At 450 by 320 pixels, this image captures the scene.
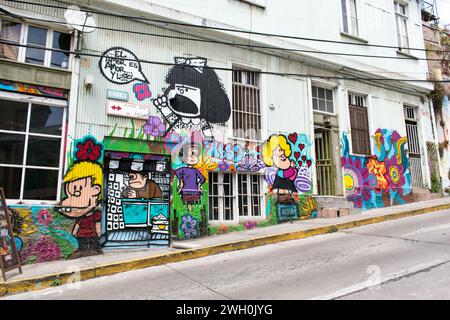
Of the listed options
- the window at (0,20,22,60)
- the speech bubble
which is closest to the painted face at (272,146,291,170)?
the speech bubble

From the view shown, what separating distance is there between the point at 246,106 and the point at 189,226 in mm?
4197

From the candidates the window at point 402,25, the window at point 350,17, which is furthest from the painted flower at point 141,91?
the window at point 402,25

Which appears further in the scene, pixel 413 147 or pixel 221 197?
pixel 413 147

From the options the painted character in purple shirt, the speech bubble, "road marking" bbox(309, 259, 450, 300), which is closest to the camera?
"road marking" bbox(309, 259, 450, 300)

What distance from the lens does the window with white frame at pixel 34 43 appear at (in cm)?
801

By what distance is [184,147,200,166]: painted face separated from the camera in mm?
9797

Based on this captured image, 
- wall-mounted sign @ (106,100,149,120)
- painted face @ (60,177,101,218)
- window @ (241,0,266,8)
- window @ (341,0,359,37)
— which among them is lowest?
painted face @ (60,177,101,218)

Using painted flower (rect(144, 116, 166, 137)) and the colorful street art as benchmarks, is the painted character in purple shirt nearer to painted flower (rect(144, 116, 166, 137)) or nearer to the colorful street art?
painted flower (rect(144, 116, 166, 137))

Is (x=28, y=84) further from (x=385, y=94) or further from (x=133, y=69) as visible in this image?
(x=385, y=94)

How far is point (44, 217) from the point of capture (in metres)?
7.71

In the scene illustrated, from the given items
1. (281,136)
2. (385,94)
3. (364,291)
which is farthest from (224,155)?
(385,94)

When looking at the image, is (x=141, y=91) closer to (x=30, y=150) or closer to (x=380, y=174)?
(x=30, y=150)

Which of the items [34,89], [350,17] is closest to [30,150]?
[34,89]

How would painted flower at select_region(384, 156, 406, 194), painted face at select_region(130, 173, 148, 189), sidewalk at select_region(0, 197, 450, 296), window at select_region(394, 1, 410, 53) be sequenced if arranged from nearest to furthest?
sidewalk at select_region(0, 197, 450, 296) < painted face at select_region(130, 173, 148, 189) < painted flower at select_region(384, 156, 406, 194) < window at select_region(394, 1, 410, 53)
